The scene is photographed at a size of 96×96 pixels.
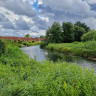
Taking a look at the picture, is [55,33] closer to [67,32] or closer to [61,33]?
[61,33]

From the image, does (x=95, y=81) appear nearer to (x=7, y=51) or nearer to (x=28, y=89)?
(x=28, y=89)

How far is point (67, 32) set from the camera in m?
42.8

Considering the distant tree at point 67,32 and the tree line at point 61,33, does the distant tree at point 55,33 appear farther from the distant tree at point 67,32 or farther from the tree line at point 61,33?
the distant tree at point 67,32

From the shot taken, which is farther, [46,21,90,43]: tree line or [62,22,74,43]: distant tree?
[62,22,74,43]: distant tree

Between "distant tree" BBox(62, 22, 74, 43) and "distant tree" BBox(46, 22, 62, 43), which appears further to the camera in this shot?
"distant tree" BBox(62, 22, 74, 43)

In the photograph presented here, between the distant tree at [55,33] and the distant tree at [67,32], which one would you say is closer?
the distant tree at [55,33]

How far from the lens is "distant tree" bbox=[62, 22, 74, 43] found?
42.7m

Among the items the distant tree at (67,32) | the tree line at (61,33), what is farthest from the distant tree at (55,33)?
the distant tree at (67,32)

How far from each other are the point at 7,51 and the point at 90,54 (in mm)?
11961

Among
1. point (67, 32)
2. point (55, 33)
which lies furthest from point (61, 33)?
point (55, 33)

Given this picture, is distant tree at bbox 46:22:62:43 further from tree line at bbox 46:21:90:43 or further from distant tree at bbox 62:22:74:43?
distant tree at bbox 62:22:74:43

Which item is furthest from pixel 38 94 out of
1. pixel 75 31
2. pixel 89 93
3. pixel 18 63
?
pixel 75 31

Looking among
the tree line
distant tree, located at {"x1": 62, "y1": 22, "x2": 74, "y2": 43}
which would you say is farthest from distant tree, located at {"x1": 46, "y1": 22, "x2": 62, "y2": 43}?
distant tree, located at {"x1": 62, "y1": 22, "x2": 74, "y2": 43}

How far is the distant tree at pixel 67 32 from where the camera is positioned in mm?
42688
